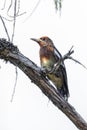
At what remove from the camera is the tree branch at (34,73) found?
2.70 metres

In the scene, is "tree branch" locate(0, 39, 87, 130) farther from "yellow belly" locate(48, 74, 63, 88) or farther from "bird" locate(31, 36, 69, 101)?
"bird" locate(31, 36, 69, 101)

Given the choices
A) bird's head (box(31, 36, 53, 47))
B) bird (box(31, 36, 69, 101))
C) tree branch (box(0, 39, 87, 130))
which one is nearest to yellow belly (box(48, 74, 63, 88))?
bird (box(31, 36, 69, 101))

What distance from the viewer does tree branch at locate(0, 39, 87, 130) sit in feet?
8.85

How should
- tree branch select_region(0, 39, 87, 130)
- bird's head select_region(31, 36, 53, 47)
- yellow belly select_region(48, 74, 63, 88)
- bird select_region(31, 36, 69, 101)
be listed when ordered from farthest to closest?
bird's head select_region(31, 36, 53, 47), bird select_region(31, 36, 69, 101), yellow belly select_region(48, 74, 63, 88), tree branch select_region(0, 39, 87, 130)

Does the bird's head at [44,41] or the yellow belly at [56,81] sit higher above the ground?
the bird's head at [44,41]

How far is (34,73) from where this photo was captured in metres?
2.77

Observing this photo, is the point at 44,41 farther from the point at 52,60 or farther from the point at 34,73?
the point at 34,73

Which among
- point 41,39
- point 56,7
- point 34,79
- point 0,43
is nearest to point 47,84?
point 34,79

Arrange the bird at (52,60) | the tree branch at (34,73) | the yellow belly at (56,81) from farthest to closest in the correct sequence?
the bird at (52,60)
the yellow belly at (56,81)
the tree branch at (34,73)

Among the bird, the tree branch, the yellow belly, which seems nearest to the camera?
the tree branch

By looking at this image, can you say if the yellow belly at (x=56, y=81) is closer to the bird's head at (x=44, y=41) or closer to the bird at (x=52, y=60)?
the bird at (x=52, y=60)

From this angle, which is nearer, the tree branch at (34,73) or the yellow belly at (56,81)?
the tree branch at (34,73)

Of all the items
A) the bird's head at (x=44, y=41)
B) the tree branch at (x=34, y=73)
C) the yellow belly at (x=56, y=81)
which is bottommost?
the yellow belly at (x=56, y=81)

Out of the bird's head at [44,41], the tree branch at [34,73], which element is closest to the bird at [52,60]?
the bird's head at [44,41]
